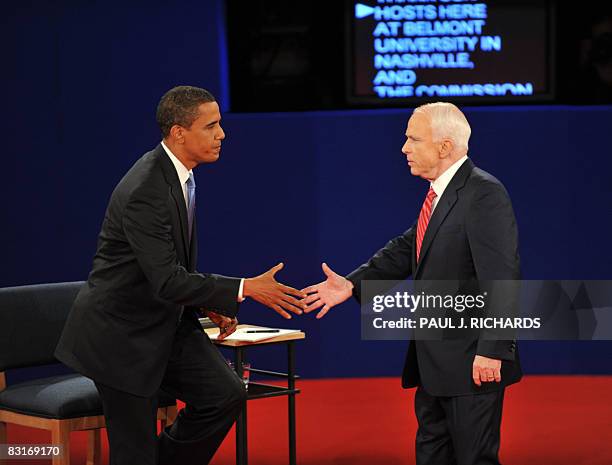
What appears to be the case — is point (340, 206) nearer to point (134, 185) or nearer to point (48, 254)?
point (48, 254)

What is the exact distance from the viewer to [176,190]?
371cm

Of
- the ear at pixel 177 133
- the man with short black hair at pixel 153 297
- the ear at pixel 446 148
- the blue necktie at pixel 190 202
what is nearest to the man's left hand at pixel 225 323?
the man with short black hair at pixel 153 297

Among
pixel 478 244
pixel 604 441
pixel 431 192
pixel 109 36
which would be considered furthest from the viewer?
pixel 109 36

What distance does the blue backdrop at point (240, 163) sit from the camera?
251 inches

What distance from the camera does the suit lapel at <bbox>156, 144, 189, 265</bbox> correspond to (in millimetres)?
3711

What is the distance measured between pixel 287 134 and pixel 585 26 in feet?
6.62

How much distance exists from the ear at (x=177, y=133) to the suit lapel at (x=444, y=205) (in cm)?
98

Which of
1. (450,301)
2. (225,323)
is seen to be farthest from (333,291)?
(450,301)

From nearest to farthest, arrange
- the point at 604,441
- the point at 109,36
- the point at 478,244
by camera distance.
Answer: the point at 478,244 < the point at 604,441 < the point at 109,36

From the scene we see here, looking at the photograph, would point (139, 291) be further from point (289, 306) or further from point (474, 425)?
point (474, 425)

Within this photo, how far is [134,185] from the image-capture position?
144 inches

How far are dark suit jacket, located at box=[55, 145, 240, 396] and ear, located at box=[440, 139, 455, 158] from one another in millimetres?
873

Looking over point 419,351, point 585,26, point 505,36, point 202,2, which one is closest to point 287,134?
point 202,2

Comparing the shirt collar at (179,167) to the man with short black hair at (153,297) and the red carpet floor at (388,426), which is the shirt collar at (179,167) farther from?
the red carpet floor at (388,426)
